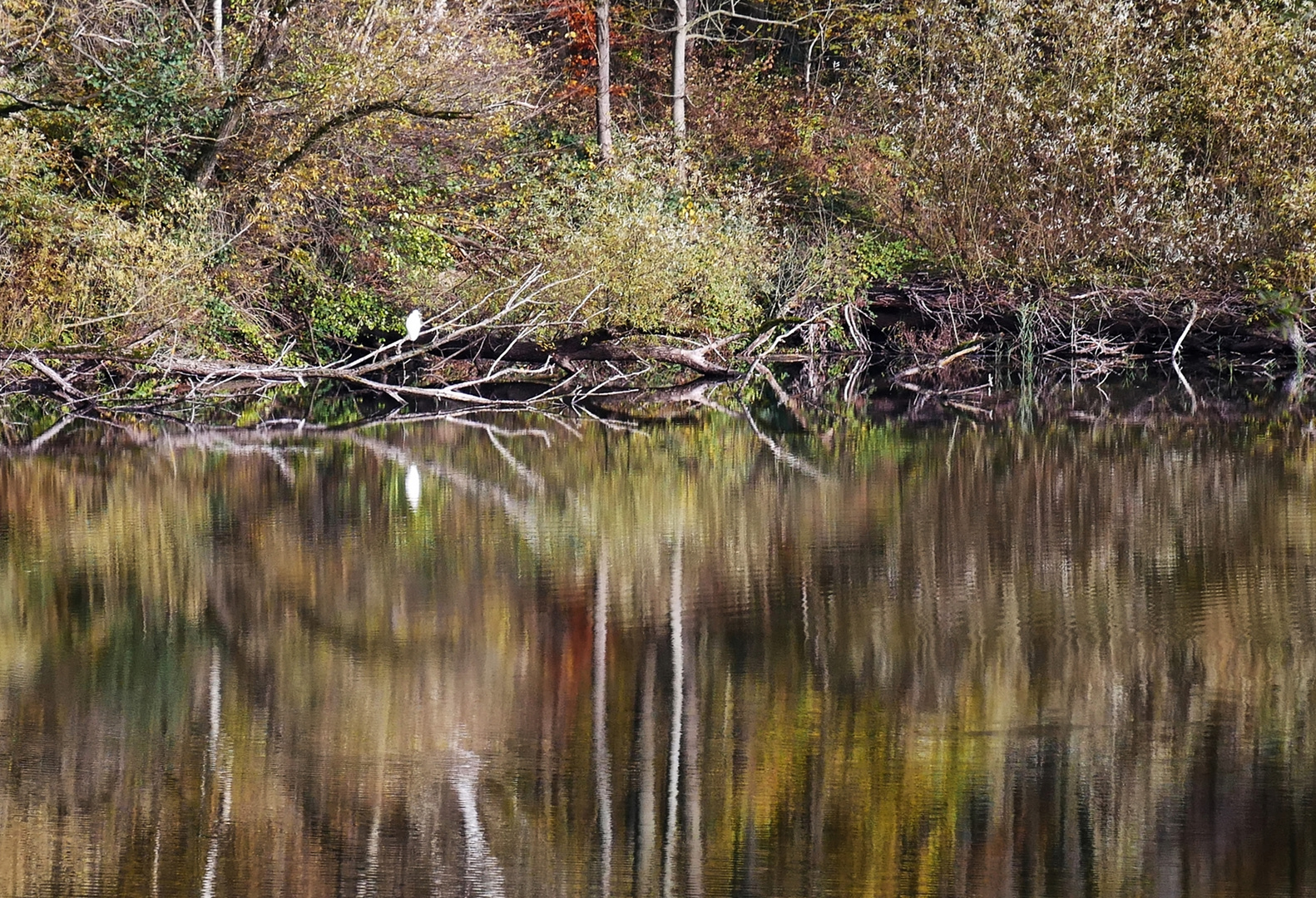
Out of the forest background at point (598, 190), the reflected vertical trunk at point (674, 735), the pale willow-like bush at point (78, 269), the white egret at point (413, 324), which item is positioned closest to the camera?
the reflected vertical trunk at point (674, 735)

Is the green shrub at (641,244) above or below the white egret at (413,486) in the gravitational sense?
above

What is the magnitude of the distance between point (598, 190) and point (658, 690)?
62.6 ft

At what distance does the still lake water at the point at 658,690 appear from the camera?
14.7 feet

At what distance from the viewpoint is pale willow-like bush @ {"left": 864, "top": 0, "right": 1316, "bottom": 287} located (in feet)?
78.2

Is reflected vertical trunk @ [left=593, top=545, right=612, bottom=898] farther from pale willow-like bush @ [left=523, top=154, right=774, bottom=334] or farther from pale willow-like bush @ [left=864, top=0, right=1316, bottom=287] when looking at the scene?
pale willow-like bush @ [left=864, top=0, right=1316, bottom=287]

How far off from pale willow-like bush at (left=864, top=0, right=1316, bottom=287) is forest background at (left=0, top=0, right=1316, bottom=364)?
2.2 inches

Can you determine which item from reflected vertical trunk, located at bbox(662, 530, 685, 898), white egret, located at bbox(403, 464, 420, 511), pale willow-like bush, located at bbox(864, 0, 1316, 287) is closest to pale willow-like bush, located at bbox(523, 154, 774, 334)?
pale willow-like bush, located at bbox(864, 0, 1316, 287)

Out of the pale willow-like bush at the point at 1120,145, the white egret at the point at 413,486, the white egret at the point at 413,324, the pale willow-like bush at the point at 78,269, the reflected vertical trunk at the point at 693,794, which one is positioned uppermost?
the pale willow-like bush at the point at 1120,145

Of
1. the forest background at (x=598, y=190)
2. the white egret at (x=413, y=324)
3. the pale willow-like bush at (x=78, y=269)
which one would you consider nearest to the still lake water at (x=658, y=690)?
the pale willow-like bush at (x=78, y=269)

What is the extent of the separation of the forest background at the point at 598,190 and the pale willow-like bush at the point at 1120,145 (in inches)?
2.2

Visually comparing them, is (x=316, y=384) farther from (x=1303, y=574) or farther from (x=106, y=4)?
(x=1303, y=574)

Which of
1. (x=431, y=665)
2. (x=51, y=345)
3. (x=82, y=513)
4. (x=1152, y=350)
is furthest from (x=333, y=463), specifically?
(x=1152, y=350)

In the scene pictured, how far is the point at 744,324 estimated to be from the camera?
23938 mm

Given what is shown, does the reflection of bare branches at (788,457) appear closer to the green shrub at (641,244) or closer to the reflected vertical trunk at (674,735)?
the green shrub at (641,244)
